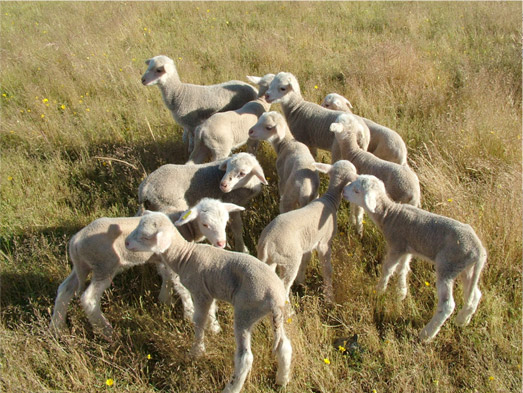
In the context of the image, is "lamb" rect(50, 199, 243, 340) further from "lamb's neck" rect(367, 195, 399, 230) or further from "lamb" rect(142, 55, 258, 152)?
"lamb" rect(142, 55, 258, 152)

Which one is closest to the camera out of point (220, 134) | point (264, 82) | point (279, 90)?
point (220, 134)

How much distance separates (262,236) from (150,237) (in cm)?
100

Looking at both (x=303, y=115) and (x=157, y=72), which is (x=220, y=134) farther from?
(x=157, y=72)

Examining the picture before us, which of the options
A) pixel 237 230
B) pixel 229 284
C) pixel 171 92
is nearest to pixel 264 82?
pixel 171 92

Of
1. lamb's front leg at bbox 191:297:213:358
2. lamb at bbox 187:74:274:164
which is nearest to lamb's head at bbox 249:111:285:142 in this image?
lamb at bbox 187:74:274:164

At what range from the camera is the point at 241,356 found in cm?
336

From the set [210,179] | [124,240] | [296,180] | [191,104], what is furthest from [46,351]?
[191,104]

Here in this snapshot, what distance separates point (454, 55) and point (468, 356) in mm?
8218

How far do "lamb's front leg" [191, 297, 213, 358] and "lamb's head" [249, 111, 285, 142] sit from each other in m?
2.75

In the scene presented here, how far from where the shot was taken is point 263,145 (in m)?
7.20

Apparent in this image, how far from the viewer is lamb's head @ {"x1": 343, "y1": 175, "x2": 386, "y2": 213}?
4.23 metres

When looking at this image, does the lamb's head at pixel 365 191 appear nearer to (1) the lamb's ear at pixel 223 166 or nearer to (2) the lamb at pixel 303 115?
(1) the lamb's ear at pixel 223 166

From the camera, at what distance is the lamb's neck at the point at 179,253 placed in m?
3.83

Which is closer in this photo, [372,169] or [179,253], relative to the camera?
[179,253]
